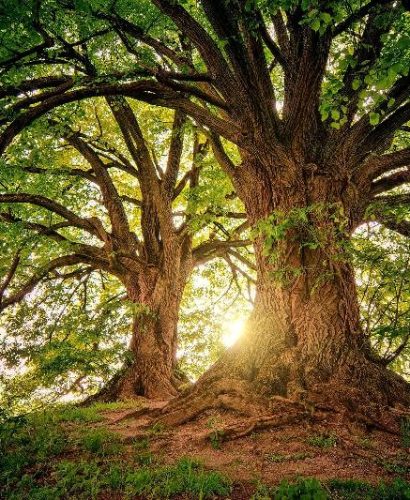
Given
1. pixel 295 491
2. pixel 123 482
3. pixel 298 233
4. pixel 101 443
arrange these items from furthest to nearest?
pixel 298 233 → pixel 101 443 → pixel 123 482 → pixel 295 491

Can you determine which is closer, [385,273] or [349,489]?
[349,489]

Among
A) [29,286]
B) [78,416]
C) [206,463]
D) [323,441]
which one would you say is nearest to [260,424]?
[323,441]

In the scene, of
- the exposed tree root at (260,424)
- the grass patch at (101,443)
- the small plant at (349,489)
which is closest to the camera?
the small plant at (349,489)

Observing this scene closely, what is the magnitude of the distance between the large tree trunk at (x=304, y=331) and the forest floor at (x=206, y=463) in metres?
0.39

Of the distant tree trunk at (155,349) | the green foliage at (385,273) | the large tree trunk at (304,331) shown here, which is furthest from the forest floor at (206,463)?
the distant tree trunk at (155,349)

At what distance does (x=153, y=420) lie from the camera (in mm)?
4883

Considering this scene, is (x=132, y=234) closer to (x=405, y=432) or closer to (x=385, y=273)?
(x=385, y=273)

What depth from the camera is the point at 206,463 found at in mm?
3549

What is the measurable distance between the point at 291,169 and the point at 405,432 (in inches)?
135

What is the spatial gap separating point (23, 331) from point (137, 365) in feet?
7.74

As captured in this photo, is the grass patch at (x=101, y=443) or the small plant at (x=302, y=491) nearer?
the small plant at (x=302, y=491)

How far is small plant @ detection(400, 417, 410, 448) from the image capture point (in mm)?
3691

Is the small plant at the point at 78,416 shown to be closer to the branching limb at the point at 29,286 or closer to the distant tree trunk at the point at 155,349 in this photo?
the distant tree trunk at the point at 155,349

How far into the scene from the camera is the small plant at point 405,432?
12.1ft
